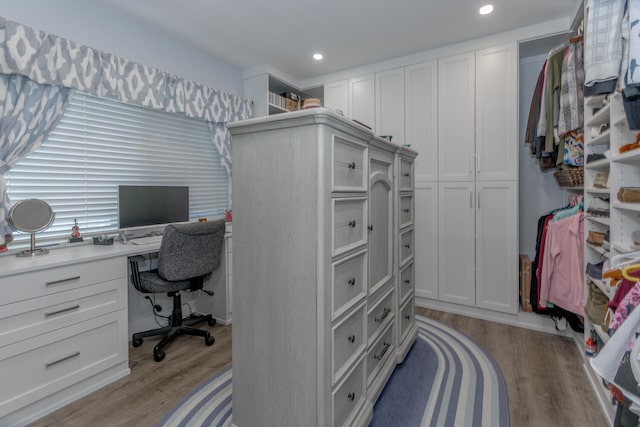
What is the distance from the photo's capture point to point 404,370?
6.93 ft

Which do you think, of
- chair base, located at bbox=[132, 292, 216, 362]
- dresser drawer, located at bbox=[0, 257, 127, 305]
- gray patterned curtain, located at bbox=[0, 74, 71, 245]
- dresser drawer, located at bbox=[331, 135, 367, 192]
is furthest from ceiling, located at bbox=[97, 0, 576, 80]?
chair base, located at bbox=[132, 292, 216, 362]

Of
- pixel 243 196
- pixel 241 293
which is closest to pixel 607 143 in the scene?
pixel 243 196

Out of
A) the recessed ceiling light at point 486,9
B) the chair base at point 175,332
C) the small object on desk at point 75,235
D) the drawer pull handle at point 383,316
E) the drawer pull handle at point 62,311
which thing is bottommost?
the chair base at point 175,332

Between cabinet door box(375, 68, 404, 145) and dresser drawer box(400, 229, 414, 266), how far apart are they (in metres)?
1.40

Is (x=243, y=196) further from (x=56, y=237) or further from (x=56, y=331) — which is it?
(x=56, y=237)

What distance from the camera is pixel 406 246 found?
7.55 feet

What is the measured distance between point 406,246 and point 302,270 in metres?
1.26

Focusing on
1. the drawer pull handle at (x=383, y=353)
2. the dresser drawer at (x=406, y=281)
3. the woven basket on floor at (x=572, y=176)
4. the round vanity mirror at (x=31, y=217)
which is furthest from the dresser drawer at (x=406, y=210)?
the round vanity mirror at (x=31, y=217)

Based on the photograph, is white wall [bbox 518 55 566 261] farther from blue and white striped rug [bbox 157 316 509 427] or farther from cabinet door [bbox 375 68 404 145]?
blue and white striped rug [bbox 157 316 509 427]

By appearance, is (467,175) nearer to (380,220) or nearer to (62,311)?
(380,220)

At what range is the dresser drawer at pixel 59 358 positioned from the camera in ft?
5.18

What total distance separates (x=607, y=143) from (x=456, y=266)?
158 centimetres

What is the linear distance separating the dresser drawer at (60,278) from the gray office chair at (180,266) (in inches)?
10.4

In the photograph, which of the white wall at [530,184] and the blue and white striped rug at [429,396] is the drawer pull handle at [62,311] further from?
the white wall at [530,184]
